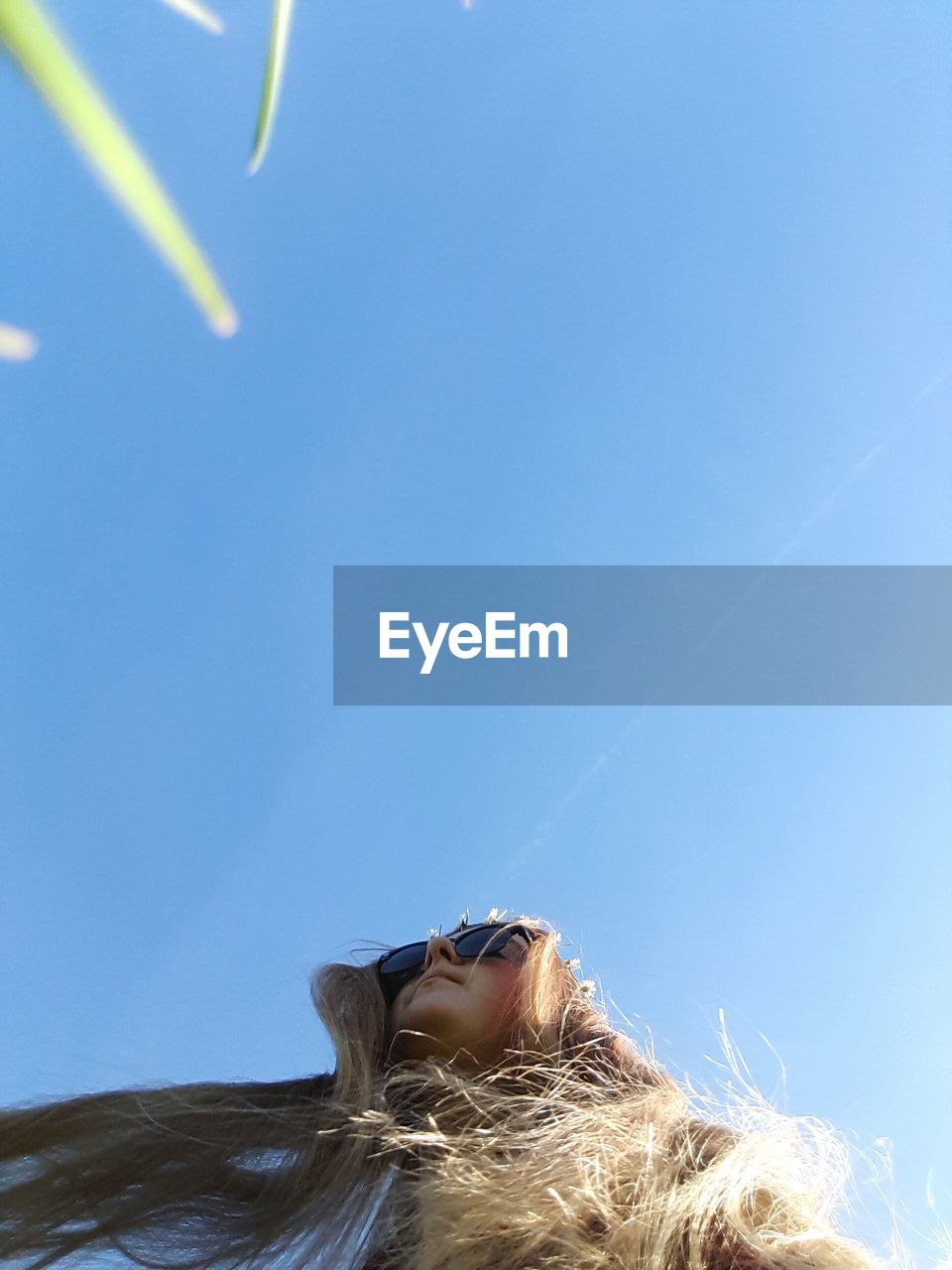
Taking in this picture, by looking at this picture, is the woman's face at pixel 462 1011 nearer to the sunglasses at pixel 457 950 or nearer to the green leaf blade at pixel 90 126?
the sunglasses at pixel 457 950

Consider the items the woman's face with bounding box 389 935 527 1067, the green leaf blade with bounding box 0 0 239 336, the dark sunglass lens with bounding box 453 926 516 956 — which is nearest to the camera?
the green leaf blade with bounding box 0 0 239 336

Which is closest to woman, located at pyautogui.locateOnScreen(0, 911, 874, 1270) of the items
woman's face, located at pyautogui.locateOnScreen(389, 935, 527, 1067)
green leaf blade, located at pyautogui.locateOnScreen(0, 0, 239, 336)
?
woman's face, located at pyautogui.locateOnScreen(389, 935, 527, 1067)

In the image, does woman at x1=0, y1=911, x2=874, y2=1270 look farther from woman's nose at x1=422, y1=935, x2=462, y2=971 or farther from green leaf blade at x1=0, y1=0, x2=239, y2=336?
green leaf blade at x1=0, y1=0, x2=239, y2=336

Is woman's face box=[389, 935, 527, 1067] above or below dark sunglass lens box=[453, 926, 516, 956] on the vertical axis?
below

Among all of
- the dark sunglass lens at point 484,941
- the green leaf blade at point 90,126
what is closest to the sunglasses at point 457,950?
the dark sunglass lens at point 484,941

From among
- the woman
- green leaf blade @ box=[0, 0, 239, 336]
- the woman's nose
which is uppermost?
green leaf blade @ box=[0, 0, 239, 336]

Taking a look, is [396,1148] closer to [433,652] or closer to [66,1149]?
[66,1149]

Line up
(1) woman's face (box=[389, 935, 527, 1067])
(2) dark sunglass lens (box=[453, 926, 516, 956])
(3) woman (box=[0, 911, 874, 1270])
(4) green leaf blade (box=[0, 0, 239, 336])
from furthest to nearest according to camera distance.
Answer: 1. (2) dark sunglass lens (box=[453, 926, 516, 956])
2. (1) woman's face (box=[389, 935, 527, 1067])
3. (3) woman (box=[0, 911, 874, 1270])
4. (4) green leaf blade (box=[0, 0, 239, 336])

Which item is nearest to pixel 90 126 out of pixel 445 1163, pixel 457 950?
pixel 445 1163

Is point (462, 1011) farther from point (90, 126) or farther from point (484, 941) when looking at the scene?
point (90, 126)
